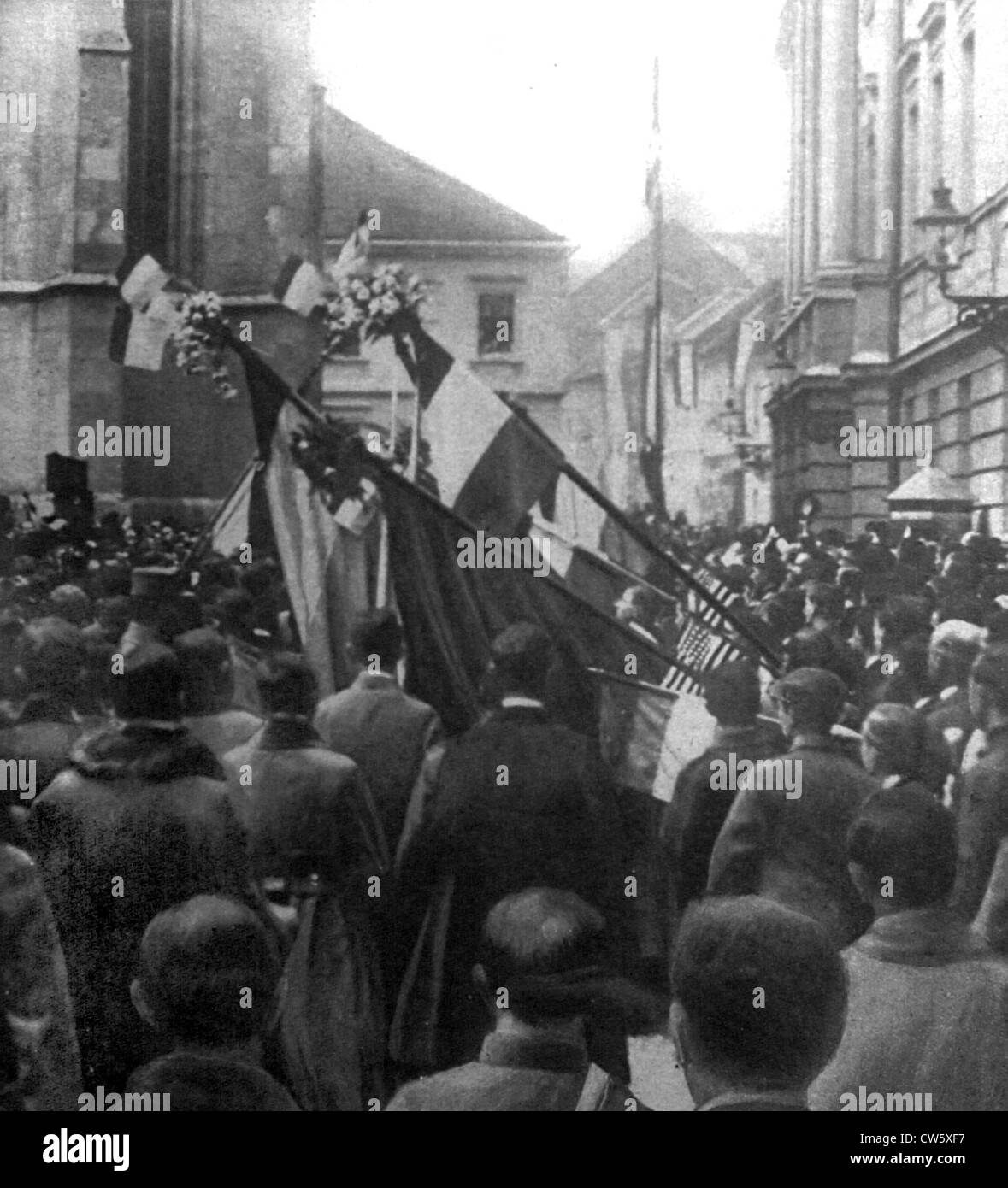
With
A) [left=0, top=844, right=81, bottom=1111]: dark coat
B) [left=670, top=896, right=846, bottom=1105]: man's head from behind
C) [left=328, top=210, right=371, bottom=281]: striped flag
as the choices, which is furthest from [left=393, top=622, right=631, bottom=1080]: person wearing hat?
[left=670, top=896, right=846, bottom=1105]: man's head from behind

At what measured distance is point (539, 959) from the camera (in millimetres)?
3320

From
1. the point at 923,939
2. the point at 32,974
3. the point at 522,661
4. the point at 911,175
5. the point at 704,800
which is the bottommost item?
the point at 32,974

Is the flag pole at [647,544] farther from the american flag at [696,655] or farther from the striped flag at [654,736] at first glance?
the striped flag at [654,736]

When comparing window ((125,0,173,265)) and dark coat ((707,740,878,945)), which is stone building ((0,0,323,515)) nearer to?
window ((125,0,173,265))

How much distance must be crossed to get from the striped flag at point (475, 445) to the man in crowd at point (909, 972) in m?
1.92

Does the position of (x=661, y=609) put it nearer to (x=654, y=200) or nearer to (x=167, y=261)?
(x=654, y=200)

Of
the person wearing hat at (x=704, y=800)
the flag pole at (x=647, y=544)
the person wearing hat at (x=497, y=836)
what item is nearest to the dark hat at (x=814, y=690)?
the person wearing hat at (x=704, y=800)

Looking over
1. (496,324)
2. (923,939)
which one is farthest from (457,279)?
(923,939)

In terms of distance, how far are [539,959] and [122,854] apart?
1687 mm

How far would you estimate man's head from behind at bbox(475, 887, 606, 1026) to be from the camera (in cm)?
330

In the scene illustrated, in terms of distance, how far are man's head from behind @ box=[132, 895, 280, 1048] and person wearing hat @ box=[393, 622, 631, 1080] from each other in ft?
5.02

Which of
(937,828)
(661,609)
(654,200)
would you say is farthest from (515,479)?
(937,828)

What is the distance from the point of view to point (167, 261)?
5.70 meters

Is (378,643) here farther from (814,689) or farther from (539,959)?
(539,959)
